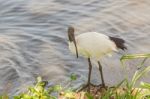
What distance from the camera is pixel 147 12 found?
31.6ft

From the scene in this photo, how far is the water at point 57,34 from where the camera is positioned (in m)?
7.53

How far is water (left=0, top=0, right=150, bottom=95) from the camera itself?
7.53 meters

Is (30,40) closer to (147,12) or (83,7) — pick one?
(83,7)

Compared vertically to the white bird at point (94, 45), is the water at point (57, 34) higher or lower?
lower

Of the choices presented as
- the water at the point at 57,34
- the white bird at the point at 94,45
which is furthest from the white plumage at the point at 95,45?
the water at the point at 57,34

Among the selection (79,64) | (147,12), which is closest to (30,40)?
(79,64)

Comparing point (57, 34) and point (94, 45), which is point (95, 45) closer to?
point (94, 45)

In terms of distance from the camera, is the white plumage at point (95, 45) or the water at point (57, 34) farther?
the water at point (57, 34)

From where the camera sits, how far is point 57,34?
8.91 m

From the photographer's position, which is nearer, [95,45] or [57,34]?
[95,45]

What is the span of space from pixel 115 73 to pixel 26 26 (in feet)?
8.55

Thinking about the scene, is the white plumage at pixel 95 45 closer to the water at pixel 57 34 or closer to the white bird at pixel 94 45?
the white bird at pixel 94 45

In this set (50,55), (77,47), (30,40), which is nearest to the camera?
(77,47)

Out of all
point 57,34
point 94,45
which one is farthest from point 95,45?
point 57,34
